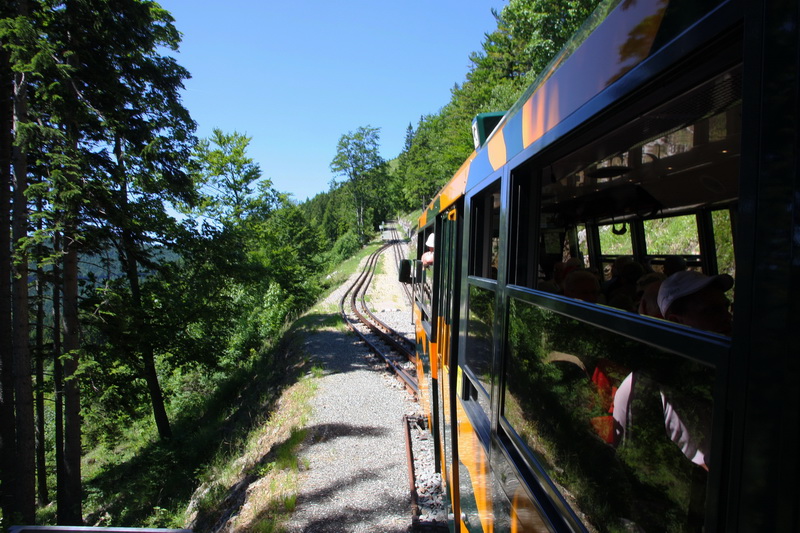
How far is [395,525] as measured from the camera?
5020 mm

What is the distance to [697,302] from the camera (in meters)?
1.25

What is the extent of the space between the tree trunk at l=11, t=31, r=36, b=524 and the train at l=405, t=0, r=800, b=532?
9939mm

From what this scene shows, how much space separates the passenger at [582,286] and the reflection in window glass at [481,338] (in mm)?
427

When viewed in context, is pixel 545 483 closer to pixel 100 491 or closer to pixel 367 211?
pixel 100 491

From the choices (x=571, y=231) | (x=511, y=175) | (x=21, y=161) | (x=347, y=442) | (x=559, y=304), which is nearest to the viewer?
(x=559, y=304)

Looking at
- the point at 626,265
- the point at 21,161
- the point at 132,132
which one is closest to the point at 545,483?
the point at 626,265

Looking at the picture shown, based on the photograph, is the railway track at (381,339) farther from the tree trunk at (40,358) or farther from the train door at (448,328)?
the tree trunk at (40,358)

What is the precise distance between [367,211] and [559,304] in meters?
74.5

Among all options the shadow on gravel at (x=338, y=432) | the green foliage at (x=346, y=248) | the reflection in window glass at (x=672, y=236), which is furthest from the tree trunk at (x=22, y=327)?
the green foliage at (x=346, y=248)

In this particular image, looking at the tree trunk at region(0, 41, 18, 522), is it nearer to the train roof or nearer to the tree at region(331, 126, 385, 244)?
the train roof

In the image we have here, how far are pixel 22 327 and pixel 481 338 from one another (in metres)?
10.5

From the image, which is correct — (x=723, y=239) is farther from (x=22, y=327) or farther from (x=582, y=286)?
(x=22, y=327)

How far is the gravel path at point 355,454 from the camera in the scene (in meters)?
5.25

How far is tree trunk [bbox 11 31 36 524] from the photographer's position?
29.5ft
